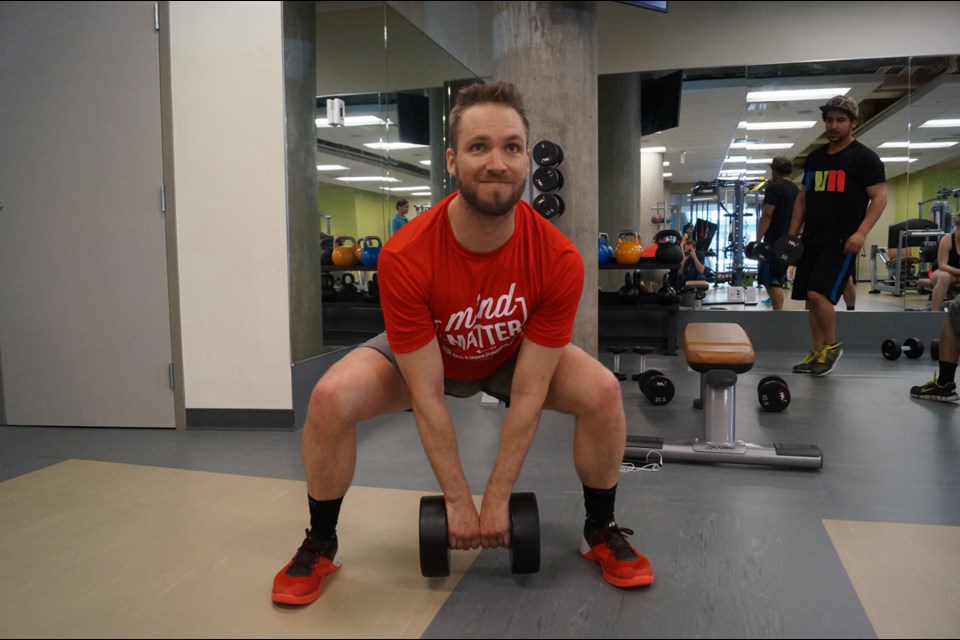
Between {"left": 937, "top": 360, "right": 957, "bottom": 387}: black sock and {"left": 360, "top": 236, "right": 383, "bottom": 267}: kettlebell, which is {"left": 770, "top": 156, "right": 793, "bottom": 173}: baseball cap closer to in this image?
{"left": 937, "top": 360, "right": 957, "bottom": 387}: black sock

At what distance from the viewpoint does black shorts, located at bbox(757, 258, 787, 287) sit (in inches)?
207

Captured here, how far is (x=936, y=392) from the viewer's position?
3377 millimetres

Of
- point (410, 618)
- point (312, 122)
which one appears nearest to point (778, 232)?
point (312, 122)

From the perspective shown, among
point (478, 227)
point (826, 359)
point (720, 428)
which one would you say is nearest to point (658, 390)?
point (720, 428)

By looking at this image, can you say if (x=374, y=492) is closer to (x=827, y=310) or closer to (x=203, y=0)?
(x=203, y=0)

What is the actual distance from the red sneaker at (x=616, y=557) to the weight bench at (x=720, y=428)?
0.84 meters

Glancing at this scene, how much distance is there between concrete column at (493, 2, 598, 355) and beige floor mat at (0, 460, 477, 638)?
2.18 metres

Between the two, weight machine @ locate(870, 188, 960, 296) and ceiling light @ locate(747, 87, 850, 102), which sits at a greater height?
ceiling light @ locate(747, 87, 850, 102)

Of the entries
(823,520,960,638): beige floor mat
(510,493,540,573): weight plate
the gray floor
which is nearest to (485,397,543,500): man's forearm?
(510,493,540,573): weight plate

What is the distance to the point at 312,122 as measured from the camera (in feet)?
11.3

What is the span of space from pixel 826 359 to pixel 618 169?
2.85 m

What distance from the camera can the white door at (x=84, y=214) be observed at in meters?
3.01

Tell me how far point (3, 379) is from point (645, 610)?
317cm

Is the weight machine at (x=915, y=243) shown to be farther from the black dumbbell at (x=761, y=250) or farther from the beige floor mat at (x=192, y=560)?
the beige floor mat at (x=192, y=560)
